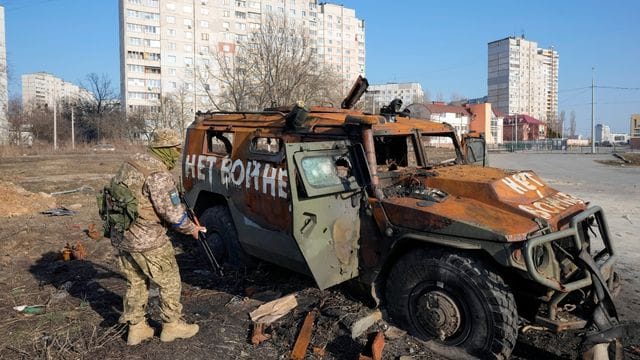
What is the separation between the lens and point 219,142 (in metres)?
6.55

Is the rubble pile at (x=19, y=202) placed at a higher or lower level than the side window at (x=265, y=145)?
lower

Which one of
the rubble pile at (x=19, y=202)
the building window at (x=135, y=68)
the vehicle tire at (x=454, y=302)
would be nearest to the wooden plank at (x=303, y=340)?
the vehicle tire at (x=454, y=302)

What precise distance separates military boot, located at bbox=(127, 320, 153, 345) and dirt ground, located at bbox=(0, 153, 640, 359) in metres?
0.06

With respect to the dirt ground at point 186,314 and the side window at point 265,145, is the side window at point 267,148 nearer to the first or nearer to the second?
the side window at point 265,145

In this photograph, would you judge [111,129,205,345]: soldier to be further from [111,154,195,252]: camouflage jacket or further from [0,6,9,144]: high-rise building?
[0,6,9,144]: high-rise building

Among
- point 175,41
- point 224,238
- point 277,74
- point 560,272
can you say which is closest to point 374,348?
point 560,272

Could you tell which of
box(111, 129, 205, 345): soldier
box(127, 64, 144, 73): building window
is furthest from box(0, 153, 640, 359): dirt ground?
box(127, 64, 144, 73): building window

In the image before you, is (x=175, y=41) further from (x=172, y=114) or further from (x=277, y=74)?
(x=277, y=74)

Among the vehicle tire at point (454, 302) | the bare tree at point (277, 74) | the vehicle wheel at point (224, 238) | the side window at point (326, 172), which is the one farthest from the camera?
the bare tree at point (277, 74)

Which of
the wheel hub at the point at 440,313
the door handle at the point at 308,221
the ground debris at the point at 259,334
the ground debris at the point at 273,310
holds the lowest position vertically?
the ground debris at the point at 259,334

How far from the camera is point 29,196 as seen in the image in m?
11.5

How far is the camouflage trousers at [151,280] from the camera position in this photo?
4.21 m

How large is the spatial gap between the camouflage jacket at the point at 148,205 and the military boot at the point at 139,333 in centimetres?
67

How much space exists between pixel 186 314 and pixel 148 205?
1307 mm
